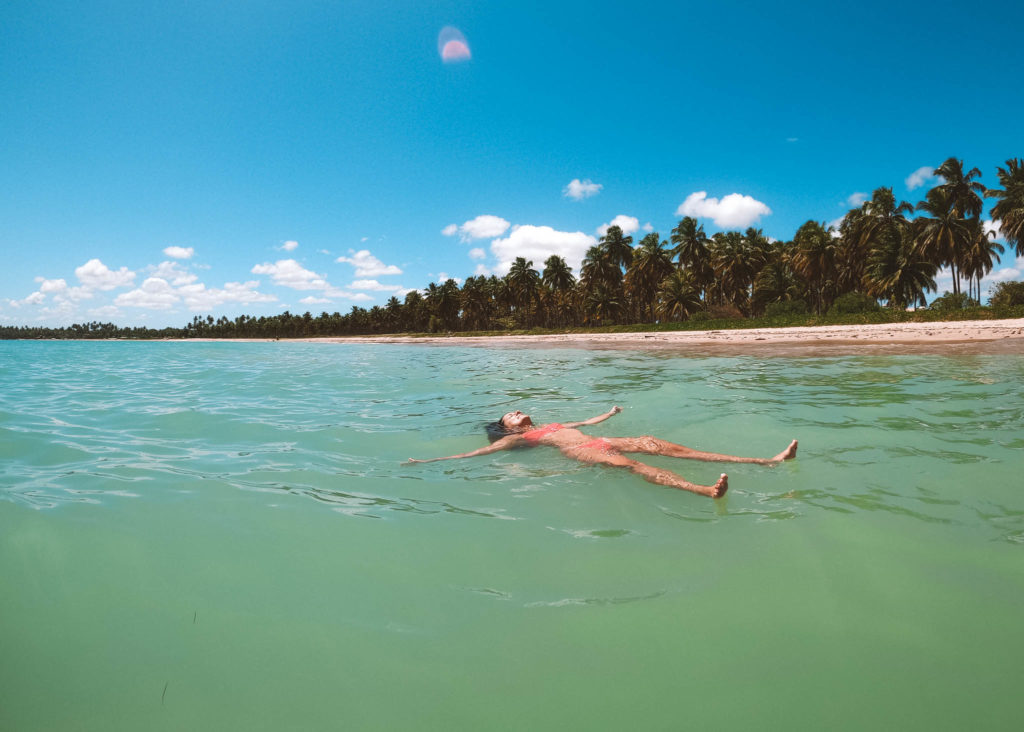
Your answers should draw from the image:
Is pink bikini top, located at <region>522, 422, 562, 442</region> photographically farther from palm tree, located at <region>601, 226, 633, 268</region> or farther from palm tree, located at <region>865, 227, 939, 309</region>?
palm tree, located at <region>601, 226, 633, 268</region>

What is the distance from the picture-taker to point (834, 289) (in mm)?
55875

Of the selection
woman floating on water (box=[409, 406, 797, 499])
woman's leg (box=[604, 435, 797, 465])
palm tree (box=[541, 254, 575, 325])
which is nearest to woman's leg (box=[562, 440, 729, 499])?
woman floating on water (box=[409, 406, 797, 499])

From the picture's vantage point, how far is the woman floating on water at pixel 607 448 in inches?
181

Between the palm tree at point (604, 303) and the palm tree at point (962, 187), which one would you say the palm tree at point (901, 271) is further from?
the palm tree at point (604, 303)

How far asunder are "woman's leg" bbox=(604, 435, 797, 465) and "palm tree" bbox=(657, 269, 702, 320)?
54268 mm

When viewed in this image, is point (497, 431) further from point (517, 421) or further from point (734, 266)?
point (734, 266)

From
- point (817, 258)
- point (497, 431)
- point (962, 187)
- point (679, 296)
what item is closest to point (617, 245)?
point (679, 296)

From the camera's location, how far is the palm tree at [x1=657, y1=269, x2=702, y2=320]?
5659 centimetres

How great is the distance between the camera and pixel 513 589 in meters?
2.89

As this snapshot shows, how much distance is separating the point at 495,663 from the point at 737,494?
2992 millimetres

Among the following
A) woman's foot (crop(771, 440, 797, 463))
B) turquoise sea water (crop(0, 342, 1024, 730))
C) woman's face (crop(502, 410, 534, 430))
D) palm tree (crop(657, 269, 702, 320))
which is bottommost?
turquoise sea water (crop(0, 342, 1024, 730))

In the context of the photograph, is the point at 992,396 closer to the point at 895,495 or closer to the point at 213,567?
the point at 895,495

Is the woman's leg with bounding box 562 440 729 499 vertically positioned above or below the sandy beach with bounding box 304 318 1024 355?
below

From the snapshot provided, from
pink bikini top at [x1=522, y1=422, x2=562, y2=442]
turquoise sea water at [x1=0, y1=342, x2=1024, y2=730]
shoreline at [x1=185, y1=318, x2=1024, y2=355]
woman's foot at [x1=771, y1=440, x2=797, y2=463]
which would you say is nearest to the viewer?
turquoise sea water at [x1=0, y1=342, x2=1024, y2=730]
